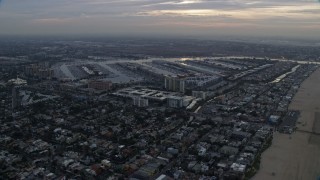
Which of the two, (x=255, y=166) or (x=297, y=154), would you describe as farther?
(x=297, y=154)

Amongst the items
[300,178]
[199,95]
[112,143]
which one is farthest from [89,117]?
[300,178]

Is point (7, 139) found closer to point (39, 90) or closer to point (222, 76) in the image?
point (39, 90)

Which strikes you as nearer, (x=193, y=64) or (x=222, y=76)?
(x=222, y=76)

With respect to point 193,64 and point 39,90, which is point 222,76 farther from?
point 39,90

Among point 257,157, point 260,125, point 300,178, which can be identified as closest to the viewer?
point 300,178

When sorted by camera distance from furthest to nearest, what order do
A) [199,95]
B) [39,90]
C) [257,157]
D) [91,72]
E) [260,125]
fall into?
[91,72] < [39,90] < [199,95] < [260,125] < [257,157]

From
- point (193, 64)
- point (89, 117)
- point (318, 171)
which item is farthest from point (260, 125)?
point (193, 64)
